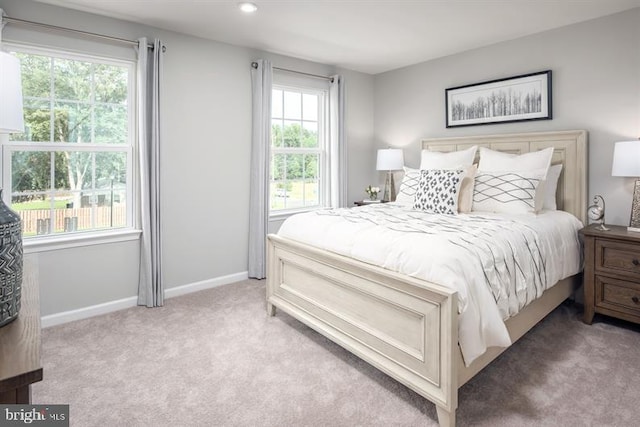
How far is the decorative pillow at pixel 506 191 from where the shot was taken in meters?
2.98

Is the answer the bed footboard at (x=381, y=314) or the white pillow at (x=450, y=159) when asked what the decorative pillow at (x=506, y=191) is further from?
the bed footboard at (x=381, y=314)

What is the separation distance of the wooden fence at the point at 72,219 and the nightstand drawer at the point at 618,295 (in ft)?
12.6

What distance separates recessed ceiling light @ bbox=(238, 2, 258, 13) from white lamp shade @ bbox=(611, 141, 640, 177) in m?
2.89

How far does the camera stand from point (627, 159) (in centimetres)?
274

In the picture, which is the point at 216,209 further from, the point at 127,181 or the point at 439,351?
the point at 439,351

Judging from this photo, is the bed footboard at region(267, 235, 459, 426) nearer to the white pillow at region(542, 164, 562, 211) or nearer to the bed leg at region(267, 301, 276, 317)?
the bed leg at region(267, 301, 276, 317)

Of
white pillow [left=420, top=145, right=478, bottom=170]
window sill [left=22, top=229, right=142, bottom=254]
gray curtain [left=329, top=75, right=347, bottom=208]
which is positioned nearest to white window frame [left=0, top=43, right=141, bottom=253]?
window sill [left=22, top=229, right=142, bottom=254]

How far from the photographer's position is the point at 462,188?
317 centimetres

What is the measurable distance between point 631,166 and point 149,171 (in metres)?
3.70

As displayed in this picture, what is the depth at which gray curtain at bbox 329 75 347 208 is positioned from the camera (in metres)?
4.59

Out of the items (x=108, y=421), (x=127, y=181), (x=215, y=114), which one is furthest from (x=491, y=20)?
(x=108, y=421)

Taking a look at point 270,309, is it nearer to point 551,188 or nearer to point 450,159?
point 450,159

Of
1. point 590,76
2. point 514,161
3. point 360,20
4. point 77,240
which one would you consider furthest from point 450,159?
point 77,240

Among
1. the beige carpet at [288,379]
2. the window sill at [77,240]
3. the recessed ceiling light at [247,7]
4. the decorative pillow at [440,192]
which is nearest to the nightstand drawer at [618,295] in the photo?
the beige carpet at [288,379]
